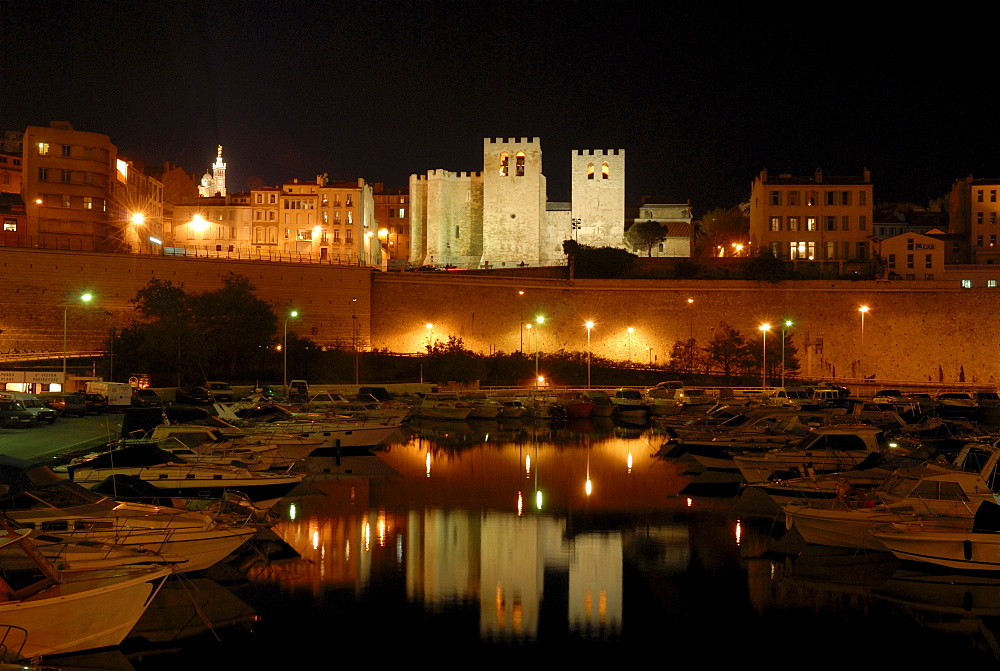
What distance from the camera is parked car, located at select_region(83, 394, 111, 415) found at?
85.8ft

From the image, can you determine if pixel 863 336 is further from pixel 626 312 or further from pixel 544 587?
pixel 544 587

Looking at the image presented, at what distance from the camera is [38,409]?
77.1 ft

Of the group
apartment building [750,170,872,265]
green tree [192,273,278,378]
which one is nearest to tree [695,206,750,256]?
apartment building [750,170,872,265]

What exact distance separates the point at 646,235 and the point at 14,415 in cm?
4583

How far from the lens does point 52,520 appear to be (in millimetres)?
10266

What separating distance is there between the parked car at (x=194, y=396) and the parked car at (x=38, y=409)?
4.82 m

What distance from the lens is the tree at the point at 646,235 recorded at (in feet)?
205

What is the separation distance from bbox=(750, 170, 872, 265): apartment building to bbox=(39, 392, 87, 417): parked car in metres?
36.8

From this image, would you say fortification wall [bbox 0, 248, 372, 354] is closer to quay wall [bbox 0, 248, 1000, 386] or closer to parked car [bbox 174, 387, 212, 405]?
quay wall [bbox 0, 248, 1000, 386]

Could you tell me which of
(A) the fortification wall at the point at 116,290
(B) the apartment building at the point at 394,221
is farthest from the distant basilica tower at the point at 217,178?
(A) the fortification wall at the point at 116,290

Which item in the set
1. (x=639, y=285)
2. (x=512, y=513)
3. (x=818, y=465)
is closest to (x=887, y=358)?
(x=639, y=285)

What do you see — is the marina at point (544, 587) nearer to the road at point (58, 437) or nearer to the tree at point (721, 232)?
the road at point (58, 437)

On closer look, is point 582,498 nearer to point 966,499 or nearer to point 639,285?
point 966,499

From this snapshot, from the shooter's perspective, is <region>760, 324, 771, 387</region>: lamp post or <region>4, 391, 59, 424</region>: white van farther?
<region>760, 324, 771, 387</region>: lamp post
